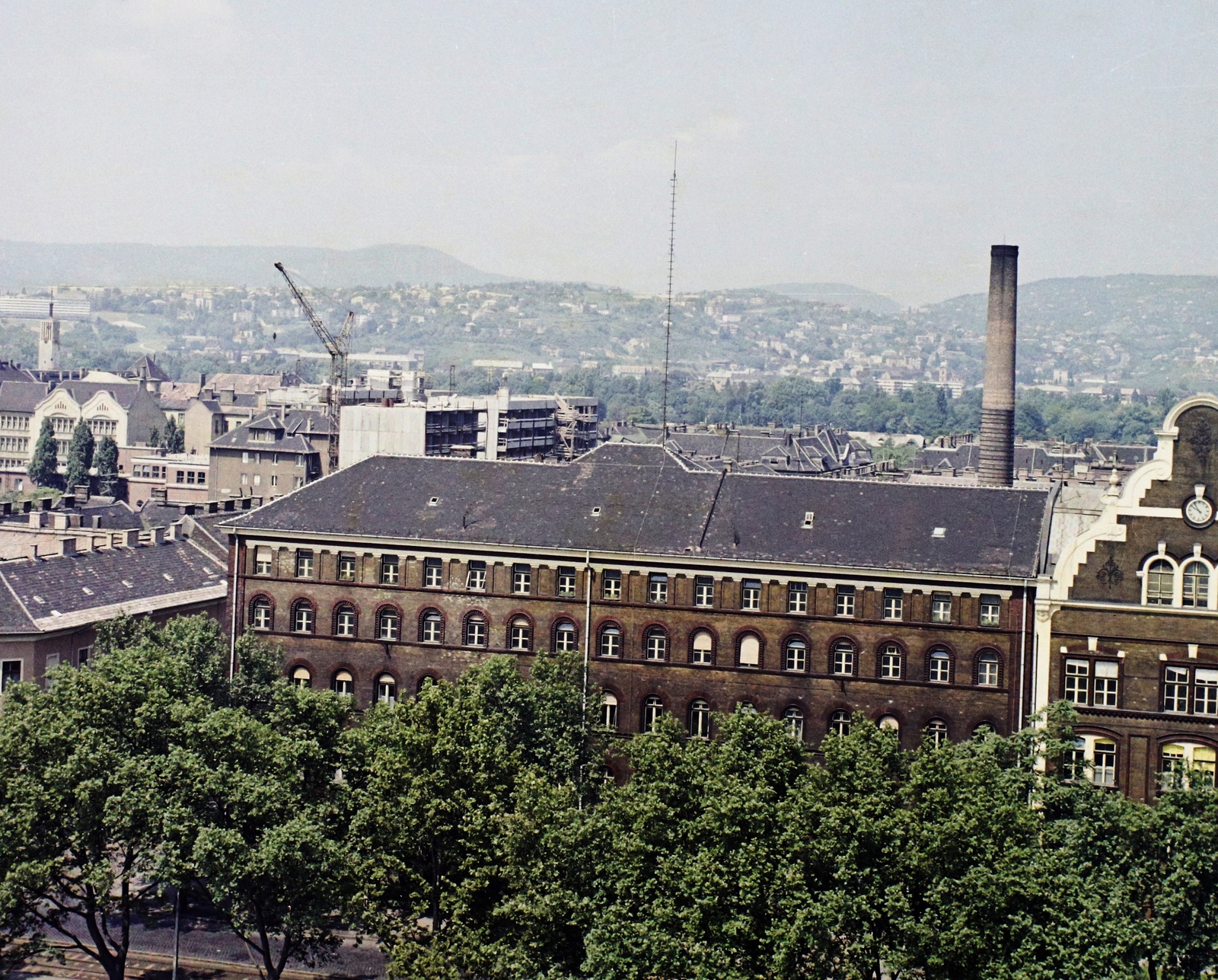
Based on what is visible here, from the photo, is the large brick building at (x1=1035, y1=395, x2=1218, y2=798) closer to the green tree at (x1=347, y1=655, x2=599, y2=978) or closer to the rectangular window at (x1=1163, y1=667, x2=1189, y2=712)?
the rectangular window at (x1=1163, y1=667, x2=1189, y2=712)

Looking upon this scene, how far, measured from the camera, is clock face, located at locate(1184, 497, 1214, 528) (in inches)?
2970

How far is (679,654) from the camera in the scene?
277ft

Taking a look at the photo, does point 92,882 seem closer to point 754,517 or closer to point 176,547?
point 754,517

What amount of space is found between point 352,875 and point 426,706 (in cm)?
628

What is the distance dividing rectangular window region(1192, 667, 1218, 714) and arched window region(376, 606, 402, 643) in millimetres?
37204

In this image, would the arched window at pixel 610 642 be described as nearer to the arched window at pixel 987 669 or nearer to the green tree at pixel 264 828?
the arched window at pixel 987 669

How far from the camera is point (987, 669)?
80375mm

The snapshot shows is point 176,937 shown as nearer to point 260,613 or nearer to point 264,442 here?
point 260,613

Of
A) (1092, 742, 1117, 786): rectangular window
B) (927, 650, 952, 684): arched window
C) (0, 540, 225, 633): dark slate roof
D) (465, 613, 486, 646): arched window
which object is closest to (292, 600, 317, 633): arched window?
(465, 613, 486, 646): arched window

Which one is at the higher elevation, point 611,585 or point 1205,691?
point 611,585

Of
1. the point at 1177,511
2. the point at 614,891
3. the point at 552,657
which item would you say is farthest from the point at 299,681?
the point at 1177,511

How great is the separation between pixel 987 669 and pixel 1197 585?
10.0 m

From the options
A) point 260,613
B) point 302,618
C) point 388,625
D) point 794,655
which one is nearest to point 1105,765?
point 794,655

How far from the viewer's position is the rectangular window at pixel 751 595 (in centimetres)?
8381
